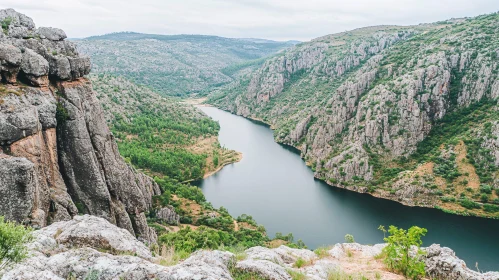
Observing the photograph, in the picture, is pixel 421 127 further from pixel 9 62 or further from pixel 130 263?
pixel 130 263

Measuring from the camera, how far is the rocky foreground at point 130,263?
9.74m

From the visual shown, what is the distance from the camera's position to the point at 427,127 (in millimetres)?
87188

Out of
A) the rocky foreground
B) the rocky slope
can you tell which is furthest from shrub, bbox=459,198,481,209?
the rocky foreground

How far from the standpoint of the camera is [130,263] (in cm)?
1032

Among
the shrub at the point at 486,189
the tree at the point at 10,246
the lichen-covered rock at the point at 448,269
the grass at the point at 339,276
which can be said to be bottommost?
the shrub at the point at 486,189

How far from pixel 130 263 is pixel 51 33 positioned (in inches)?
1078

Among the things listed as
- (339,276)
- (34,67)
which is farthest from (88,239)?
(34,67)

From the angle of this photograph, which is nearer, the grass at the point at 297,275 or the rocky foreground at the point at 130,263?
the rocky foreground at the point at 130,263

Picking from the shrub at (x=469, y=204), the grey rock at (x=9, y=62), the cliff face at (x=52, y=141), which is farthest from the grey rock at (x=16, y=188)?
the shrub at (x=469, y=204)

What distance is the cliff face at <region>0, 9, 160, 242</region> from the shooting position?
19016 mm

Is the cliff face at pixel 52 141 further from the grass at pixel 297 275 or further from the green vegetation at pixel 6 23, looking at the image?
the grass at pixel 297 275

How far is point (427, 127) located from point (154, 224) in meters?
75.0

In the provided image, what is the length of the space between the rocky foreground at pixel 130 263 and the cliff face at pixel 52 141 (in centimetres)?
701

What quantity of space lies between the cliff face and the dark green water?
114 feet
